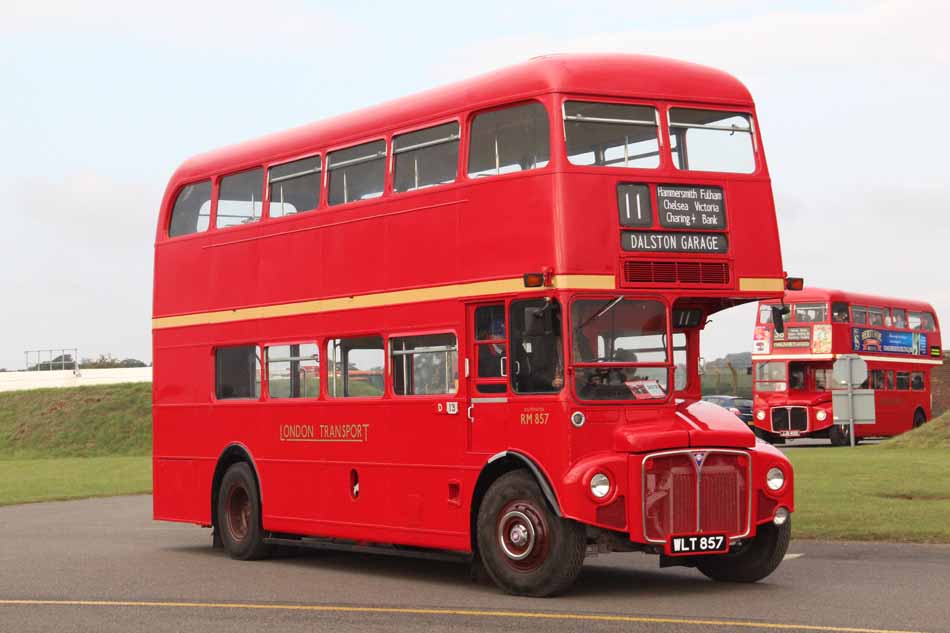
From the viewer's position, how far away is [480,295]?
13070mm

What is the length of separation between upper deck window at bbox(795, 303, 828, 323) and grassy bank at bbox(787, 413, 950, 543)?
10.4 m

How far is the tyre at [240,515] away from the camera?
16.4 meters

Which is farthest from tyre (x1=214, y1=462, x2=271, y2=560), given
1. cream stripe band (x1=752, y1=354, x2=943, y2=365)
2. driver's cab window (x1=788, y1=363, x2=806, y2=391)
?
driver's cab window (x1=788, y1=363, x2=806, y2=391)

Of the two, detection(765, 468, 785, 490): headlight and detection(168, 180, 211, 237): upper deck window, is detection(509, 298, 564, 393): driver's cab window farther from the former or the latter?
detection(168, 180, 211, 237): upper deck window

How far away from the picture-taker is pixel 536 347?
1248 cm

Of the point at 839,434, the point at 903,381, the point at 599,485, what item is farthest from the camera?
the point at 903,381

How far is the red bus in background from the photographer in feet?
137

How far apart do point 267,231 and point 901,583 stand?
751 cm

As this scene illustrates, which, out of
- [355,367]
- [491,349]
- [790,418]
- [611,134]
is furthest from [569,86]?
[790,418]

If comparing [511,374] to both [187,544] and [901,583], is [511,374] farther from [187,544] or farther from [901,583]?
[187,544]

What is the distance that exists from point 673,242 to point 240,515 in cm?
661

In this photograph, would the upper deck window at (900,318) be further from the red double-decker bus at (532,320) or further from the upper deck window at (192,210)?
the red double-decker bus at (532,320)

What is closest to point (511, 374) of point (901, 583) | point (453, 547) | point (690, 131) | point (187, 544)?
point (453, 547)

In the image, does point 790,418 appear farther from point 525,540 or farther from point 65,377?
point 65,377
